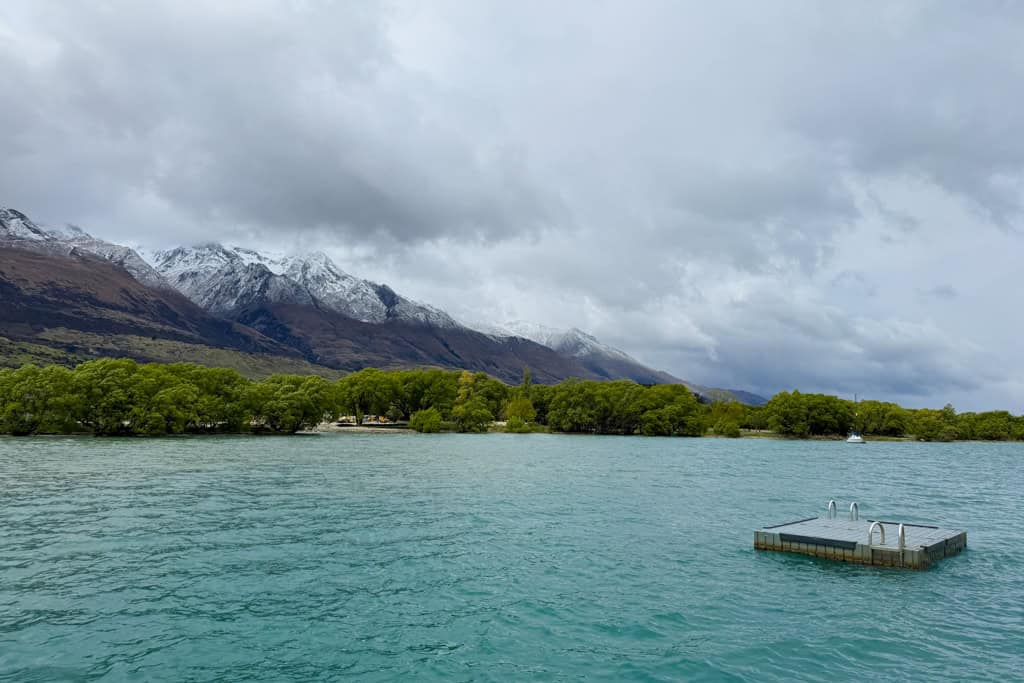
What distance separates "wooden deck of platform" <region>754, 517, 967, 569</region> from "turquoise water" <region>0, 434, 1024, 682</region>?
1178mm

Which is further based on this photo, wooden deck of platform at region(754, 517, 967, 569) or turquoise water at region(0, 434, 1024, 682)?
wooden deck of platform at region(754, 517, 967, 569)

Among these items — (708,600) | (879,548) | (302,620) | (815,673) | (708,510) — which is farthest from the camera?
(708,510)

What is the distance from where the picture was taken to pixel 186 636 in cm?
2517

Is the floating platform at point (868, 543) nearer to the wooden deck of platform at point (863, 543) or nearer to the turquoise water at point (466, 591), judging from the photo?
the wooden deck of platform at point (863, 543)

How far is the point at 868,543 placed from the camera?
39.7m

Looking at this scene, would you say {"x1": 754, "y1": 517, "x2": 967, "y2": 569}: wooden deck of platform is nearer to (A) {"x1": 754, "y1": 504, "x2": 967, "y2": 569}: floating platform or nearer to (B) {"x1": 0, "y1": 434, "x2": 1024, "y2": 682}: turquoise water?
(A) {"x1": 754, "y1": 504, "x2": 967, "y2": 569}: floating platform

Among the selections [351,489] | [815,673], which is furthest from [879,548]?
[351,489]

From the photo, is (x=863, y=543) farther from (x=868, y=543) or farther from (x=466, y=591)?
(x=466, y=591)

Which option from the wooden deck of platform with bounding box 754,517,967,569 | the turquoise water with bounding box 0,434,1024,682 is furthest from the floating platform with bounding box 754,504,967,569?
the turquoise water with bounding box 0,434,1024,682

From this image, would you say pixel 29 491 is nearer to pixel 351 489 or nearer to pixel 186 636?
pixel 351 489

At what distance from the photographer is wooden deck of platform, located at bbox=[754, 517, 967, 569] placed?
126 feet

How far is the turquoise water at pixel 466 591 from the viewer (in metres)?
23.5

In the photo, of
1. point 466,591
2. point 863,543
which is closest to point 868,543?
point 863,543

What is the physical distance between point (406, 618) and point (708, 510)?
3829cm
